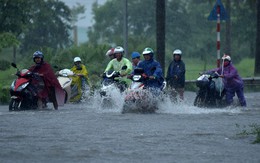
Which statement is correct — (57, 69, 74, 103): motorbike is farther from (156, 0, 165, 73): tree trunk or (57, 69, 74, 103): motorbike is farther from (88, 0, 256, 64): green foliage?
(88, 0, 256, 64): green foliage

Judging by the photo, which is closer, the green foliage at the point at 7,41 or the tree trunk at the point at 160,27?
the tree trunk at the point at 160,27

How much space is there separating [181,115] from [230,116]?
1.12 metres

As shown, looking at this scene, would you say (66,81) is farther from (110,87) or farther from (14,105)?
(14,105)

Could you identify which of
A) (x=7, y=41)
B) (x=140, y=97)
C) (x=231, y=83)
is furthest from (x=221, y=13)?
(x=7, y=41)

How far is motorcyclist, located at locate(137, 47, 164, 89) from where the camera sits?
963 inches

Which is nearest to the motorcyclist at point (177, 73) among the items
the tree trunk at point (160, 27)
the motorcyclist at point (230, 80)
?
the motorcyclist at point (230, 80)

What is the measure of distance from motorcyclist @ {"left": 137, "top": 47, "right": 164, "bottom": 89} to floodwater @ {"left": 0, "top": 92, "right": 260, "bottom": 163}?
1.90 feet

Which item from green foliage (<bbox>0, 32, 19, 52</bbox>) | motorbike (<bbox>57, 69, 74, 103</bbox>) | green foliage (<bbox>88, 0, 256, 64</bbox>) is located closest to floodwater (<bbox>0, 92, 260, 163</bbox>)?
motorbike (<bbox>57, 69, 74, 103</bbox>)

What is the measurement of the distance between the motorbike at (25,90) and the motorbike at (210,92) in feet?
13.6

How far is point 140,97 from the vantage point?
77.6 feet

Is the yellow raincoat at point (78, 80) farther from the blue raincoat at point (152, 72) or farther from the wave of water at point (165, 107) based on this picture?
the blue raincoat at point (152, 72)

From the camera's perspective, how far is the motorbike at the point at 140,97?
2370 cm

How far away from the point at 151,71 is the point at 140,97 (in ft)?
4.26

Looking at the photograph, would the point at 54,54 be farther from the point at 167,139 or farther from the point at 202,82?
the point at 167,139
